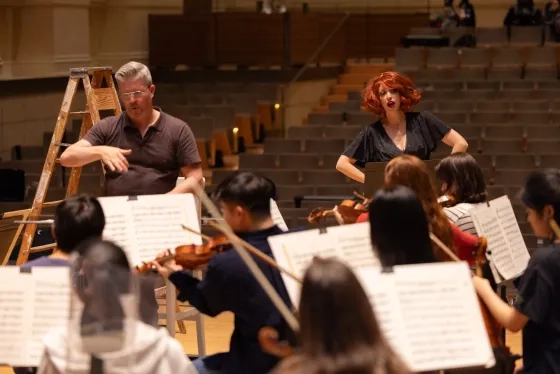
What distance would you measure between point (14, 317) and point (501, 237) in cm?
218

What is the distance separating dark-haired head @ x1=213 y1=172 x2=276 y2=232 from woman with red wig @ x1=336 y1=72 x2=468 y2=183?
1836mm

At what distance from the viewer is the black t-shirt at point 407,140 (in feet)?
17.2

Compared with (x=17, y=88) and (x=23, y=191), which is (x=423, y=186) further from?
(x=17, y=88)

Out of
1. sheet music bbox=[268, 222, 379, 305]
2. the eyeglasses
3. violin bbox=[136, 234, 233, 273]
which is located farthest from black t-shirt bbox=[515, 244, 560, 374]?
the eyeglasses

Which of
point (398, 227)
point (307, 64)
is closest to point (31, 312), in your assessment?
point (398, 227)

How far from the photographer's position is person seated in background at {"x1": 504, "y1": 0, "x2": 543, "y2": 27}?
1307cm

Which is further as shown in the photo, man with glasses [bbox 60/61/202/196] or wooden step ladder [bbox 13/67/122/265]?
wooden step ladder [bbox 13/67/122/265]

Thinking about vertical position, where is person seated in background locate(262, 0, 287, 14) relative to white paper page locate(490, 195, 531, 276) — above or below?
above

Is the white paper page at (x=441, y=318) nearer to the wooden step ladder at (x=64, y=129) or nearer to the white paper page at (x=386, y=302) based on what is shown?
the white paper page at (x=386, y=302)

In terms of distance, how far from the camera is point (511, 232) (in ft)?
15.0

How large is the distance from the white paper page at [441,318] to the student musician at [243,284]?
49 centimetres

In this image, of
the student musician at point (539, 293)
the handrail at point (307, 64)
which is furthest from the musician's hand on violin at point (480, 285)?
the handrail at point (307, 64)

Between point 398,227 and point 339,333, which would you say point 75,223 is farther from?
point 339,333

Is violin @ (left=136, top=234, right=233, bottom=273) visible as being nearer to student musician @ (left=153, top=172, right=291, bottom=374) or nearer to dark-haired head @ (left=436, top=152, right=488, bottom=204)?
student musician @ (left=153, top=172, right=291, bottom=374)
